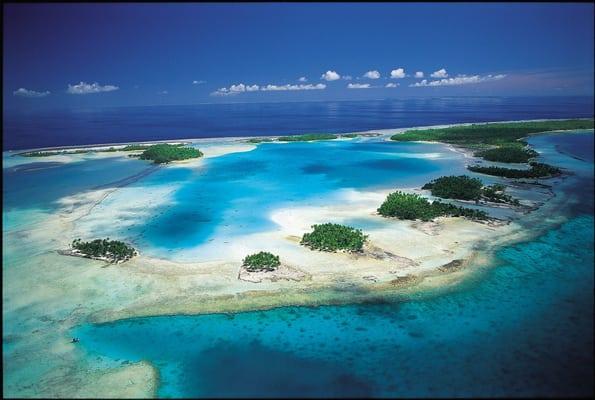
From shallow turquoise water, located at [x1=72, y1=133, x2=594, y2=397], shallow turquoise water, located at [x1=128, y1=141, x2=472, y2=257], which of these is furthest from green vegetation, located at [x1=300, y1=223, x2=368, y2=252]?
shallow turquoise water, located at [x1=72, y1=133, x2=594, y2=397]

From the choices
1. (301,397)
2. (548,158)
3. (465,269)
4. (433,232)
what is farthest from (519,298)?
(548,158)

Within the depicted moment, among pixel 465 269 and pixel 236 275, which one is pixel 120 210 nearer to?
pixel 236 275

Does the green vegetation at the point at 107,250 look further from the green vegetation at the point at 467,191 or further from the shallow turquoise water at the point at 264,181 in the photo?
the green vegetation at the point at 467,191

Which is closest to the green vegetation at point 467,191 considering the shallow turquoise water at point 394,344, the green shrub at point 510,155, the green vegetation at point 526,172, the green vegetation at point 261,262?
the green vegetation at point 526,172

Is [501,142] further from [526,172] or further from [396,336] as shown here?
[396,336]

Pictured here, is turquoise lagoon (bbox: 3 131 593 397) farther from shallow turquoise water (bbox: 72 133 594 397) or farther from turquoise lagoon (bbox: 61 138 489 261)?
turquoise lagoon (bbox: 61 138 489 261)
